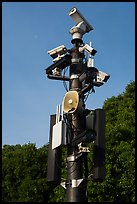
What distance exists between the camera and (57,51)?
9375 millimetres

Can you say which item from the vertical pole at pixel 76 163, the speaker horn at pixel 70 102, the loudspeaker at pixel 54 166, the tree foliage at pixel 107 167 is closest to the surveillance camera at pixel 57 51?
the vertical pole at pixel 76 163

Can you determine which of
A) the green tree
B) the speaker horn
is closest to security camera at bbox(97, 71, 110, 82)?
the speaker horn

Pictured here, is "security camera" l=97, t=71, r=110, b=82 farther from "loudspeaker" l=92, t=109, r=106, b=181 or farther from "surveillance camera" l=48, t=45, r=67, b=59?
"surveillance camera" l=48, t=45, r=67, b=59

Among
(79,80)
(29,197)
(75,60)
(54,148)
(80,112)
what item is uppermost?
(75,60)

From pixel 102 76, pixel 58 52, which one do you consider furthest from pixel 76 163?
pixel 58 52

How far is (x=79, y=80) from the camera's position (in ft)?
28.5

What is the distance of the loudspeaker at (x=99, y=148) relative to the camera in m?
7.70

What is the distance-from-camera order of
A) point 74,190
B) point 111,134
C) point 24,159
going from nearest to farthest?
point 74,190 → point 111,134 → point 24,159

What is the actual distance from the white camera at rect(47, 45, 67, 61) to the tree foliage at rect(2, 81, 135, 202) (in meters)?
6.43

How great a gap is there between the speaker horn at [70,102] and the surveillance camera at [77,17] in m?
2.00

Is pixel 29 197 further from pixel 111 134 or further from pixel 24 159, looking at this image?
pixel 111 134

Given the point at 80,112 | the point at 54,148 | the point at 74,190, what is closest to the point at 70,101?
the point at 80,112

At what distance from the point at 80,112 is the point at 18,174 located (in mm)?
18157

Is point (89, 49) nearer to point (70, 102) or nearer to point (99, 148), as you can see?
point (70, 102)
